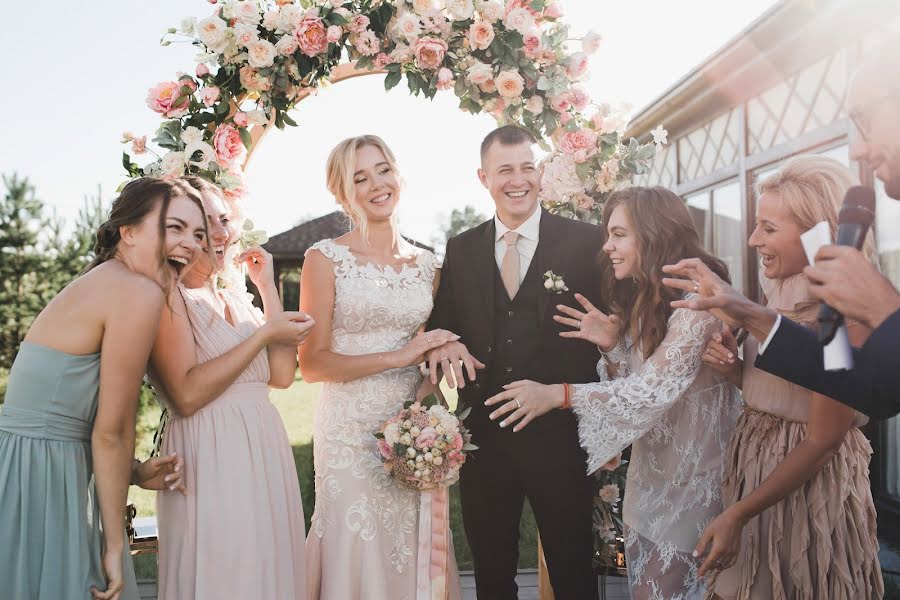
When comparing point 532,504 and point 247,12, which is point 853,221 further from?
point 247,12

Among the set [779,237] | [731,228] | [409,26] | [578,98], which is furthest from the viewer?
[731,228]

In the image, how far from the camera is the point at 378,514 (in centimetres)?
332

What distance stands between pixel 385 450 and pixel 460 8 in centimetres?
233

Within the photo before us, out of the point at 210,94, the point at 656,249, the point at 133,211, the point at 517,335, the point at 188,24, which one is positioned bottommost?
the point at 517,335

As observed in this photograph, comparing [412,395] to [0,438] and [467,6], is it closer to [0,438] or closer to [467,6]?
[0,438]

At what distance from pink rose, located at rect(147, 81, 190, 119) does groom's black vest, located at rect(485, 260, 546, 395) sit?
6.33 feet

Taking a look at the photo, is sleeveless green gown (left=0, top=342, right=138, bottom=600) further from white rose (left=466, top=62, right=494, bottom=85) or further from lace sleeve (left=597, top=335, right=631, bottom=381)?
white rose (left=466, top=62, right=494, bottom=85)

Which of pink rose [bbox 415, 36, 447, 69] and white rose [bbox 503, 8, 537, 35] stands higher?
white rose [bbox 503, 8, 537, 35]

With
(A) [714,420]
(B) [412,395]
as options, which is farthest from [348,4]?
(A) [714,420]

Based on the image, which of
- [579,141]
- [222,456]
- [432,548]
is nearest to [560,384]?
[432,548]

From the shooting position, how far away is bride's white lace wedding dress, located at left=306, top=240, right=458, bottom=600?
3285 mm

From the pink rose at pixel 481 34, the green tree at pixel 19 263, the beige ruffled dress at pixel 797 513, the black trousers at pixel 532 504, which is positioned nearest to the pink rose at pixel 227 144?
the pink rose at pixel 481 34

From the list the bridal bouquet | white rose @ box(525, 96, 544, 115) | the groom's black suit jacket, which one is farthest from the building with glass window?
the bridal bouquet

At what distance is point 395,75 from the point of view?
12.6ft
